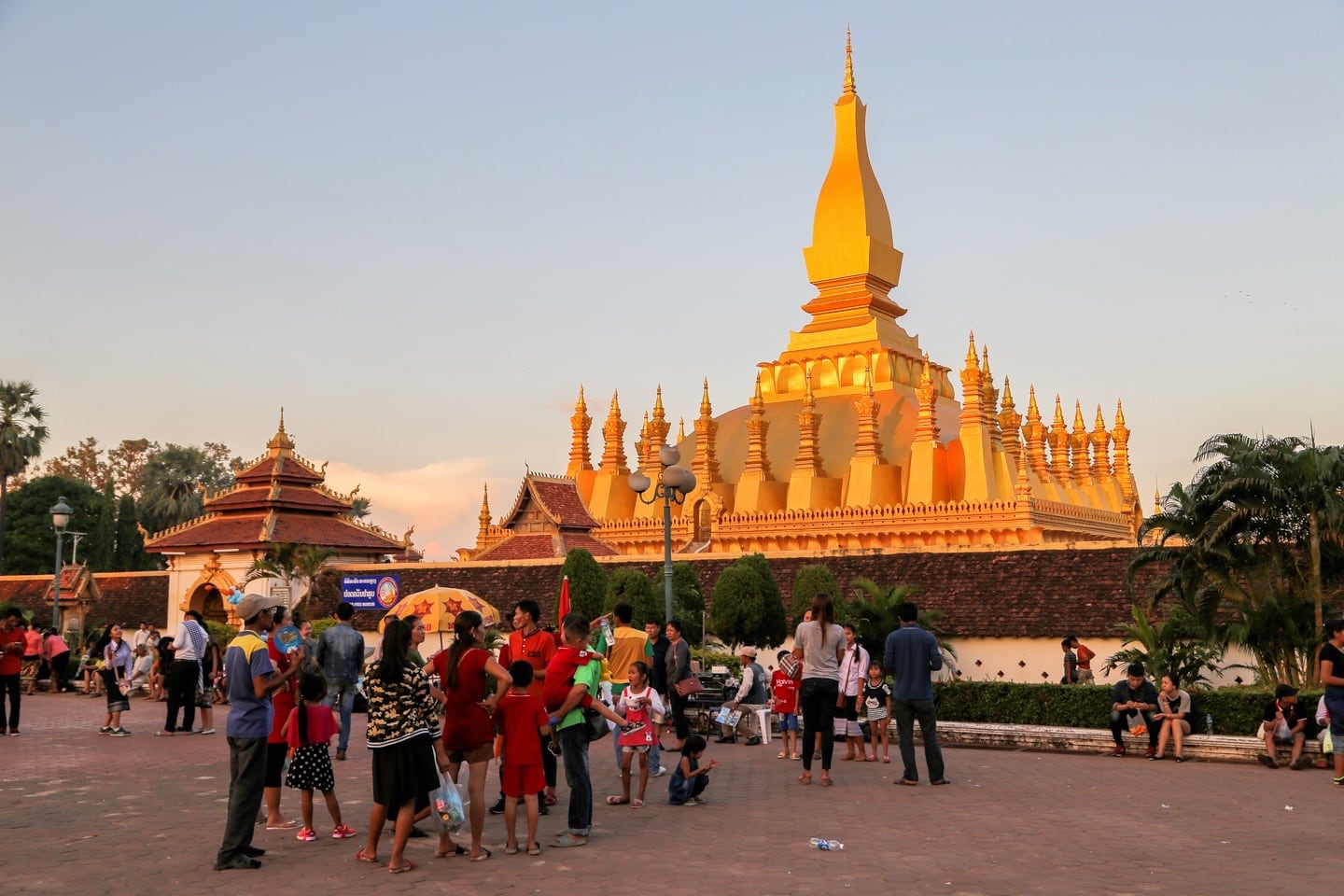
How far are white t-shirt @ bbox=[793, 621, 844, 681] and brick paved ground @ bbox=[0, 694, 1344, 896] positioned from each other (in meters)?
1.04

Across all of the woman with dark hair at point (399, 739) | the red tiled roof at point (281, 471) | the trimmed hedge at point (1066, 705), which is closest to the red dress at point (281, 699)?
the woman with dark hair at point (399, 739)

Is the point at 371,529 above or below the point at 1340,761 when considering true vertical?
above

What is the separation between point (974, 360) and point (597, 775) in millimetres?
24844

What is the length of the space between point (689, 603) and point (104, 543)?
119 feet

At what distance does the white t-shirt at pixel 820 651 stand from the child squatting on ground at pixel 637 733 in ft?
5.32

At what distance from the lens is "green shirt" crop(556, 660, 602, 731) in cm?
949

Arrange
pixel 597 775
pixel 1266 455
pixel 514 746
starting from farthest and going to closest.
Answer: pixel 1266 455, pixel 597 775, pixel 514 746

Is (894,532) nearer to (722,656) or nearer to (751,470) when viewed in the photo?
(751,470)

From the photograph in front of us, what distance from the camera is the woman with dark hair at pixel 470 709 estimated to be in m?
8.51

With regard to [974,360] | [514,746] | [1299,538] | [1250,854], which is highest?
[974,360]

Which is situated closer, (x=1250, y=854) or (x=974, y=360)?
(x=1250, y=854)

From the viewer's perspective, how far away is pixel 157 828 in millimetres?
9844

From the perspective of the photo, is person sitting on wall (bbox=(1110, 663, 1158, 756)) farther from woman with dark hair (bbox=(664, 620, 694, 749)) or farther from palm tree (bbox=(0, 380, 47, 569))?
palm tree (bbox=(0, 380, 47, 569))

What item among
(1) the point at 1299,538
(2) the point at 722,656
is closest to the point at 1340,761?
(1) the point at 1299,538
